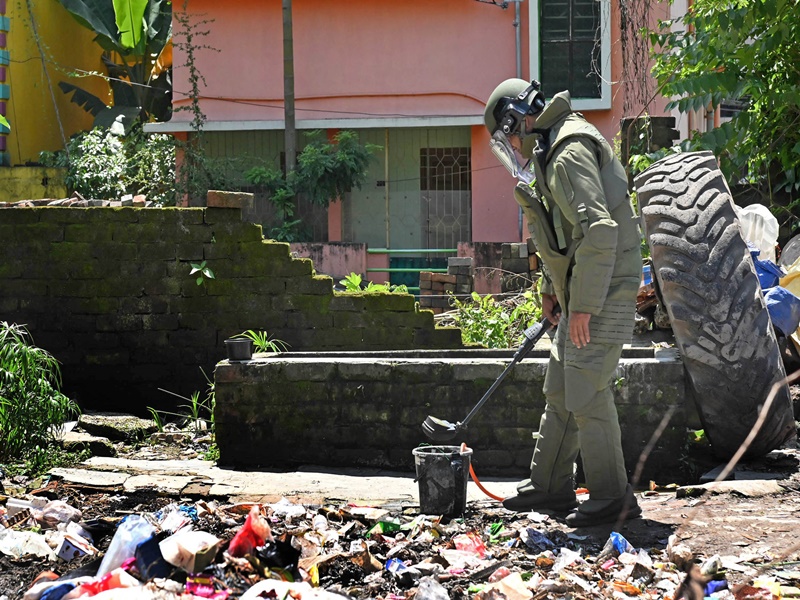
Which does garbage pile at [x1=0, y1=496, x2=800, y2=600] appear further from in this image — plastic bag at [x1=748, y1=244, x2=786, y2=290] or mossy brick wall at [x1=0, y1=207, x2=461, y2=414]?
mossy brick wall at [x1=0, y1=207, x2=461, y2=414]

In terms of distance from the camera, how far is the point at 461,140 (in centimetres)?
1700

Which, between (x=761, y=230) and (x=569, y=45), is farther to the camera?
(x=569, y=45)

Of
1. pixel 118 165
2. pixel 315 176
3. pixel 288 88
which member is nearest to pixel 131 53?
pixel 118 165

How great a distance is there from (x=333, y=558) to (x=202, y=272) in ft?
16.5

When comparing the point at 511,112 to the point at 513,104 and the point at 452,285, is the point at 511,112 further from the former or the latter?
the point at 452,285

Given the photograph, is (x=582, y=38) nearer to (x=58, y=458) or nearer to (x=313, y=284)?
(x=313, y=284)

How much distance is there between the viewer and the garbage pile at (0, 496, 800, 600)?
3818mm

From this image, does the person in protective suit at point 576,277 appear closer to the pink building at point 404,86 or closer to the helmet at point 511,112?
the helmet at point 511,112

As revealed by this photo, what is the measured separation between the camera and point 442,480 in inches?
202

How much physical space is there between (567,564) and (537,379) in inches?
90.8

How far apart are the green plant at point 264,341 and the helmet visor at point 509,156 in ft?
11.2

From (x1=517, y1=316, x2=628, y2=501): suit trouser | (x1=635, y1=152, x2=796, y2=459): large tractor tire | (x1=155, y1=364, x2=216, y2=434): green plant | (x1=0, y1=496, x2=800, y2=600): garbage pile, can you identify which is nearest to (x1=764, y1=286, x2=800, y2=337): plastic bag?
(x1=635, y1=152, x2=796, y2=459): large tractor tire

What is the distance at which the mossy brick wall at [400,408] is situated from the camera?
248 inches

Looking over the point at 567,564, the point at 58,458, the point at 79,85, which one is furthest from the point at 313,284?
the point at 79,85
